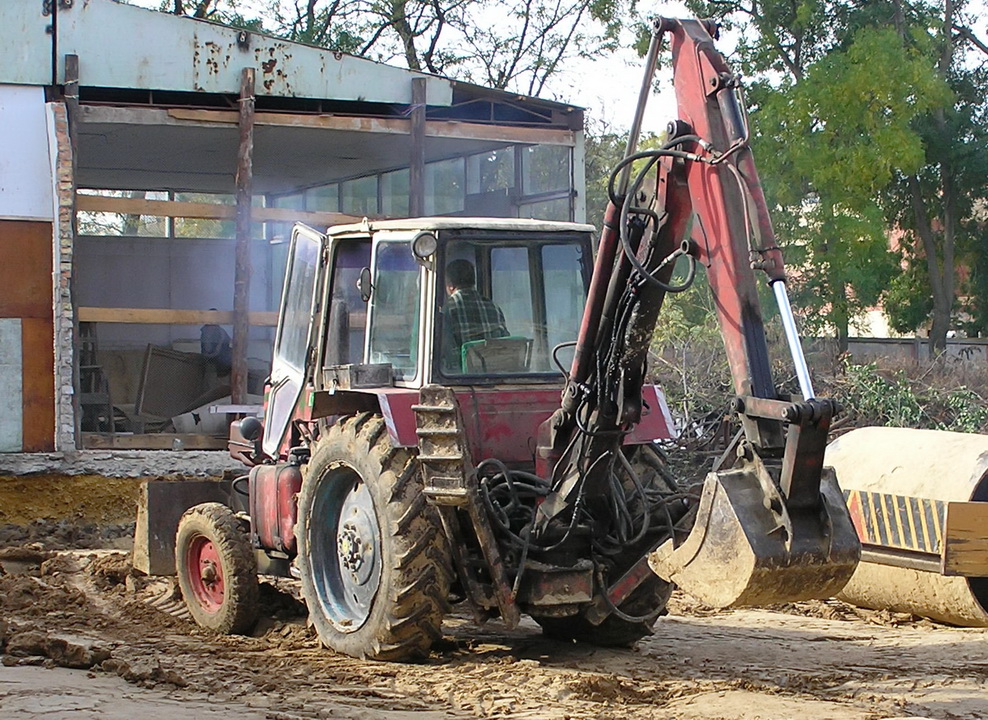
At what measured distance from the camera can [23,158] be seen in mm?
13016

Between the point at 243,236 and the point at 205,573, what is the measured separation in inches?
257

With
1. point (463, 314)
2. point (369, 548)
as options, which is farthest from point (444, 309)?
point (369, 548)

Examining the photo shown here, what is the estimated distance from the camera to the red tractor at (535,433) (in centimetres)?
526

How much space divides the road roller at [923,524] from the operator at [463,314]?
2.90m

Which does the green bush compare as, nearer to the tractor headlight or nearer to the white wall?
the tractor headlight

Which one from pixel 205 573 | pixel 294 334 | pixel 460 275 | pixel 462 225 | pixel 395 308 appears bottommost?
pixel 205 573

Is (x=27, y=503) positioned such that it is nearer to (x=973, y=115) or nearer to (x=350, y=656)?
(x=350, y=656)

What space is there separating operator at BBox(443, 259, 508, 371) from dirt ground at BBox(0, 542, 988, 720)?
1702mm

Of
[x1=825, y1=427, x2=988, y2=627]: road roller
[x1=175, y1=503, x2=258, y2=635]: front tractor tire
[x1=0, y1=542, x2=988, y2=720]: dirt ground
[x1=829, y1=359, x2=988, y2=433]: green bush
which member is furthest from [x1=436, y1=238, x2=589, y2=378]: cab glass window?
[x1=829, y1=359, x2=988, y2=433]: green bush

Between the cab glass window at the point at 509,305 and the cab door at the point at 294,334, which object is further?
the cab door at the point at 294,334

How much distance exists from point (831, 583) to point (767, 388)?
32.3 inches

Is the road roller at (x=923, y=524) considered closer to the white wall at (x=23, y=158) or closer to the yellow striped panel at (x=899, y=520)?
the yellow striped panel at (x=899, y=520)

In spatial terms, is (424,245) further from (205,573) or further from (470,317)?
(205,573)

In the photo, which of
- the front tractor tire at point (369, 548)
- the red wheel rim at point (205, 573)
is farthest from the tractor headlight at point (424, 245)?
the red wheel rim at point (205, 573)
